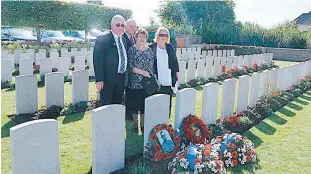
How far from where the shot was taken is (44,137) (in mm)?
3012

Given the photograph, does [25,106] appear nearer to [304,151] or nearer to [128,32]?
[128,32]

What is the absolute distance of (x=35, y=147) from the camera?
2.94 m

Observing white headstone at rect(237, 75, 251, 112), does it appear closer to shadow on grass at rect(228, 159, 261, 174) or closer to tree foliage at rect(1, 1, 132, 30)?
shadow on grass at rect(228, 159, 261, 174)

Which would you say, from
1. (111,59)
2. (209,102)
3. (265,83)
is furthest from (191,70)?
(111,59)

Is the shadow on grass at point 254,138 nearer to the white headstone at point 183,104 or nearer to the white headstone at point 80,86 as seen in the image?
the white headstone at point 183,104

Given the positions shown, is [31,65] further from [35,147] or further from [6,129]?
[35,147]

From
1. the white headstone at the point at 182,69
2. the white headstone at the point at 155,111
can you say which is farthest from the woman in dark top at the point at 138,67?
the white headstone at the point at 182,69

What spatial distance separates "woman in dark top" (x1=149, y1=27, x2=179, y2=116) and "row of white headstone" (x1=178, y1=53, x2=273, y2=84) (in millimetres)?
4056

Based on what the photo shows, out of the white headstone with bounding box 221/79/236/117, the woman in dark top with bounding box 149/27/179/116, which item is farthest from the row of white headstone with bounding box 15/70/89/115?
the white headstone with bounding box 221/79/236/117

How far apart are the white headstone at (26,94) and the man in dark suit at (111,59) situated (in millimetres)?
1829

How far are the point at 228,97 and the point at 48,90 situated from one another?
141 inches

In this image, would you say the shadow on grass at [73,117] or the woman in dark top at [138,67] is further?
the shadow on grass at [73,117]

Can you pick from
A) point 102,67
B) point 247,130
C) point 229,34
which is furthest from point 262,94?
point 229,34

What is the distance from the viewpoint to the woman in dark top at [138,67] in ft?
15.5
